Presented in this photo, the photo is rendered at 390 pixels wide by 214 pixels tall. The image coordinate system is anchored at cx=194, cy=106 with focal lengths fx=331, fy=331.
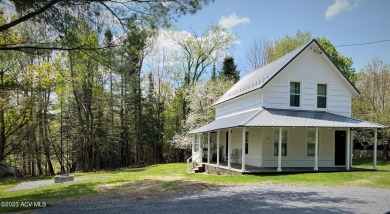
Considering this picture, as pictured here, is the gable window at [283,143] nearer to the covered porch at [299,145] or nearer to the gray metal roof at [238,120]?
the covered porch at [299,145]

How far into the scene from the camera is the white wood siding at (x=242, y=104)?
18583 mm

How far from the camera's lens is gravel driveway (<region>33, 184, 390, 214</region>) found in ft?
25.7

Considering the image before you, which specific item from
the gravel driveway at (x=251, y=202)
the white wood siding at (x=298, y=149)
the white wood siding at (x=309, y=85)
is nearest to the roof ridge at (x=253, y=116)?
the white wood siding at (x=309, y=85)

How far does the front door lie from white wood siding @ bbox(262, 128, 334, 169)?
0.32m

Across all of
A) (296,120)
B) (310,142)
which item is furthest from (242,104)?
(296,120)

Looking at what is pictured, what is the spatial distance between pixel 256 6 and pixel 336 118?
8829 millimetres

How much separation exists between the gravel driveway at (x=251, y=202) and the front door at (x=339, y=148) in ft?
24.6

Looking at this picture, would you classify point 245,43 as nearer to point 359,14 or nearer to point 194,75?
point 194,75

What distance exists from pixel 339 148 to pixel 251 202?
11.9 metres

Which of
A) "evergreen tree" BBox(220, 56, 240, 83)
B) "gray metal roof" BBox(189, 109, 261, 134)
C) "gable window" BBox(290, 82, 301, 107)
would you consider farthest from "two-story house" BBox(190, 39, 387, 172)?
"evergreen tree" BBox(220, 56, 240, 83)

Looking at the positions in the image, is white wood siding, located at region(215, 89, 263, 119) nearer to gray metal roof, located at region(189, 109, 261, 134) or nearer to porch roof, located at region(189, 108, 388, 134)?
gray metal roof, located at region(189, 109, 261, 134)

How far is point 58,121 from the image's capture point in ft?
114

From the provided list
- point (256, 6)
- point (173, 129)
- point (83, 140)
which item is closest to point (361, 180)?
point (256, 6)

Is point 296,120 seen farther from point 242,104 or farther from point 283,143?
point 242,104
